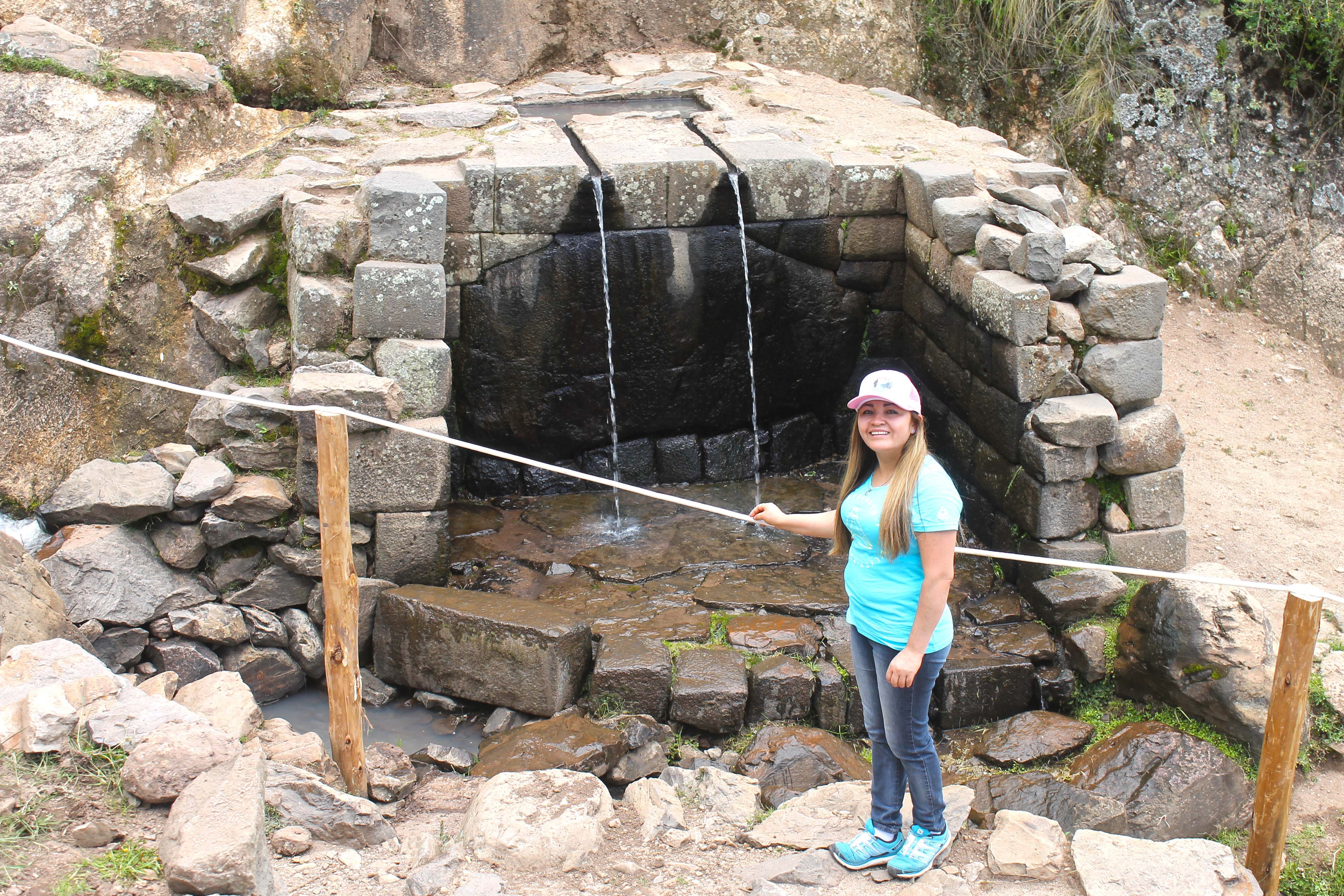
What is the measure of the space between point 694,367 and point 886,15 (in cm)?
422

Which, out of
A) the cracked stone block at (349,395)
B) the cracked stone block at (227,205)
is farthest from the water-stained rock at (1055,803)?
the cracked stone block at (227,205)

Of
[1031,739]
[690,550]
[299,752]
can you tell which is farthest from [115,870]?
[690,550]

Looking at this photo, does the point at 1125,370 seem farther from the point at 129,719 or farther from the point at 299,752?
the point at 129,719

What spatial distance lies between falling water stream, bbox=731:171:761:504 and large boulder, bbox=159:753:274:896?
4.07 m

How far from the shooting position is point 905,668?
3229 millimetres

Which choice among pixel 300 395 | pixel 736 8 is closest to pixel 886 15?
pixel 736 8

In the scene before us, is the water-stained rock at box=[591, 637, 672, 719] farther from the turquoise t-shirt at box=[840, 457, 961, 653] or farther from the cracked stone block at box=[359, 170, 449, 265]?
the cracked stone block at box=[359, 170, 449, 265]

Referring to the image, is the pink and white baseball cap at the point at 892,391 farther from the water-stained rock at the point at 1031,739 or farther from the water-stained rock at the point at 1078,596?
the water-stained rock at the point at 1078,596

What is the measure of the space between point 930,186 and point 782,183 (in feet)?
2.83

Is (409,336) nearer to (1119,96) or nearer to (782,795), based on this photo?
(782,795)

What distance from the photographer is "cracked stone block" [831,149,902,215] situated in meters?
6.91

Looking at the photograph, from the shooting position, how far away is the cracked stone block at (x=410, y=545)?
5.68 m

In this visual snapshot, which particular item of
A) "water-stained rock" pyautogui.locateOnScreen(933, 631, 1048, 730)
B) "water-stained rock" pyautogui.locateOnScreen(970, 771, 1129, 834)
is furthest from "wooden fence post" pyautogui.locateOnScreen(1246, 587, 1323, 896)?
"water-stained rock" pyautogui.locateOnScreen(933, 631, 1048, 730)

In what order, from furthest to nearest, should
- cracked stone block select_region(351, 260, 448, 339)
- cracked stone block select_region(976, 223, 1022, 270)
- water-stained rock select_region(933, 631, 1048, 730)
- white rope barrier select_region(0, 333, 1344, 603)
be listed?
cracked stone block select_region(976, 223, 1022, 270) → cracked stone block select_region(351, 260, 448, 339) → water-stained rock select_region(933, 631, 1048, 730) → white rope barrier select_region(0, 333, 1344, 603)
